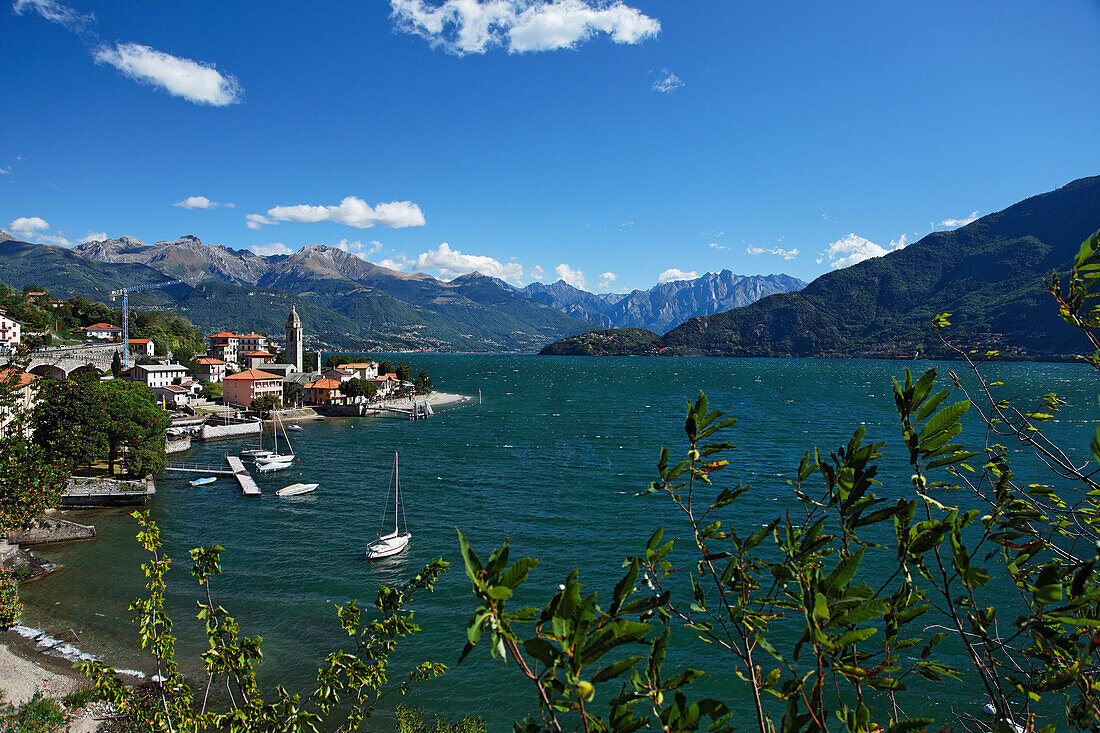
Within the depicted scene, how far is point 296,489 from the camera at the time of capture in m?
35.6

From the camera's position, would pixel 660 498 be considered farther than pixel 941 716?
Yes

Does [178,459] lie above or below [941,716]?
above

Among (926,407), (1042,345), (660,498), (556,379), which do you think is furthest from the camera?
(1042,345)

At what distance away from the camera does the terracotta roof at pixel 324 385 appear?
254ft

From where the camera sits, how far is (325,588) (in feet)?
72.4

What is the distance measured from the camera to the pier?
116 ft

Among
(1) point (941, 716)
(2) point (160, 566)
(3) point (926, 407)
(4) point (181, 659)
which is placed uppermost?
(3) point (926, 407)

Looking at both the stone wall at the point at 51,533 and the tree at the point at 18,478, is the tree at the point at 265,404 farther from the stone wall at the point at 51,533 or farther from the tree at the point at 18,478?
the tree at the point at 18,478

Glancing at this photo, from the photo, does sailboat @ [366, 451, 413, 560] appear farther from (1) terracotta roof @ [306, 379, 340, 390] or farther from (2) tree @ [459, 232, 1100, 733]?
(1) terracotta roof @ [306, 379, 340, 390]

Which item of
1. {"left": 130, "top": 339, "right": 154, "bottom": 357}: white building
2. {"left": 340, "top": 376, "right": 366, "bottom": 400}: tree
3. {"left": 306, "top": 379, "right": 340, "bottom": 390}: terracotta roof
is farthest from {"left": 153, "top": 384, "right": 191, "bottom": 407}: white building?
{"left": 130, "top": 339, "right": 154, "bottom": 357}: white building

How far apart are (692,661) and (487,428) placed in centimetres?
4620

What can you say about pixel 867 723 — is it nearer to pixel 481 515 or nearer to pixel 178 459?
pixel 481 515

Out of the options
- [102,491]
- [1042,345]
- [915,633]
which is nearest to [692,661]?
[915,633]

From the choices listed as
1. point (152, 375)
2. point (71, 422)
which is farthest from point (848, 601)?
point (152, 375)
